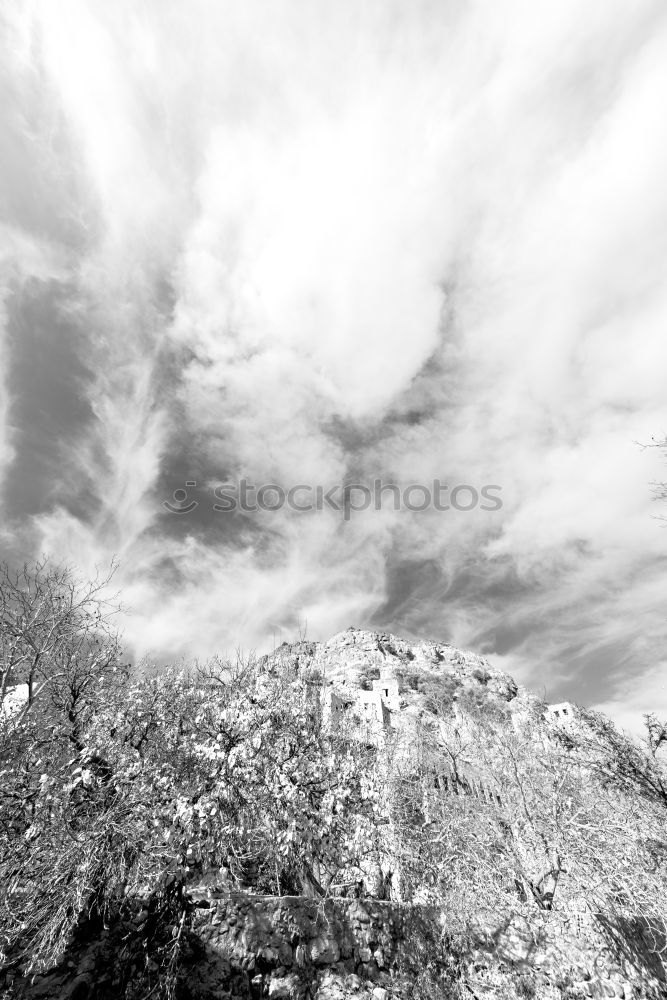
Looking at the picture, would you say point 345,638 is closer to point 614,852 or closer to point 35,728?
point 614,852

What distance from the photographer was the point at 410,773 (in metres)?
27.5

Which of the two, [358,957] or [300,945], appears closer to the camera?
[300,945]

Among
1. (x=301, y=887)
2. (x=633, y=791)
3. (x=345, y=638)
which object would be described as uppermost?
(x=345, y=638)

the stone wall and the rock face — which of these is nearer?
the rock face

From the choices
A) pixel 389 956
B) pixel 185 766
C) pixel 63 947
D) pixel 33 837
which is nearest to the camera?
pixel 63 947

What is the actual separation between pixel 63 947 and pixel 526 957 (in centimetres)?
1051

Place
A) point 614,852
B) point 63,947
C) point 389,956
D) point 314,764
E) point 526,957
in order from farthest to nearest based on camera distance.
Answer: point 614,852 < point 314,764 < point 526,957 < point 389,956 < point 63,947

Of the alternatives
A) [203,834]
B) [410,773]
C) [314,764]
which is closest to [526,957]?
[314,764]

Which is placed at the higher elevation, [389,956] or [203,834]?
[203,834]

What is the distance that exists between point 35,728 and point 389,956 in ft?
30.2

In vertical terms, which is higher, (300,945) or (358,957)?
(300,945)

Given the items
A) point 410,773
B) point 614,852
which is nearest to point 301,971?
point 614,852

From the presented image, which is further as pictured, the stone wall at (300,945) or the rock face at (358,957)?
the stone wall at (300,945)

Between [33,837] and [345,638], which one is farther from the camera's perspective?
[345,638]
